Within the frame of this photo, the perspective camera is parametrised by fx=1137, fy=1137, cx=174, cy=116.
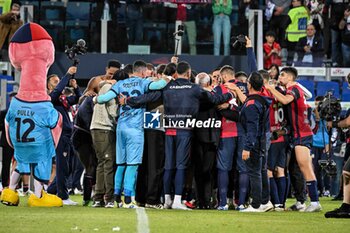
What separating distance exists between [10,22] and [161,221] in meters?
12.2

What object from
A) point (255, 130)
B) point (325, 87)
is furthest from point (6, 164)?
point (325, 87)

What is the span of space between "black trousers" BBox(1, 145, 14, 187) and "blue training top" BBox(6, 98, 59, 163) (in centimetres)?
452

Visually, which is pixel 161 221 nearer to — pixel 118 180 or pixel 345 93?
pixel 118 180

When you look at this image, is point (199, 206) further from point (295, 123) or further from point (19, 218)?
point (19, 218)

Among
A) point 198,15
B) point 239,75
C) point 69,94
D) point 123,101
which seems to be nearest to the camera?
point 123,101

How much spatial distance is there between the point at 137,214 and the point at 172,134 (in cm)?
214

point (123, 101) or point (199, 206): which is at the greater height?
point (123, 101)

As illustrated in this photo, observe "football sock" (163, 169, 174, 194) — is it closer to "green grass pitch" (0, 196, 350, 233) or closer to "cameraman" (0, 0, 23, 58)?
"green grass pitch" (0, 196, 350, 233)

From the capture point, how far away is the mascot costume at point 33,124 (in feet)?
52.0

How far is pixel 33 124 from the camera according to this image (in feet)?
52.0

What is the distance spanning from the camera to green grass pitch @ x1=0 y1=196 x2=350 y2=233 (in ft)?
39.7

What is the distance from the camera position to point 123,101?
16047 millimetres

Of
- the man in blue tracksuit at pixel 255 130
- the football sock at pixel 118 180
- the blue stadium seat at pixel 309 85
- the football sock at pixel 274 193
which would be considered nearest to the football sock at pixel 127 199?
the football sock at pixel 118 180

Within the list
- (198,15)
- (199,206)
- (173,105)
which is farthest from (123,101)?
(198,15)
